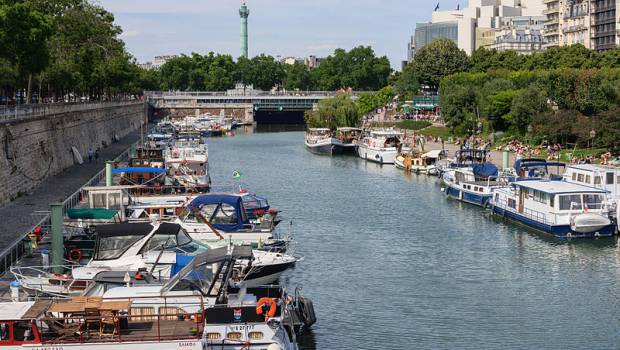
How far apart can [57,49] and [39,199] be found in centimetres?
4353

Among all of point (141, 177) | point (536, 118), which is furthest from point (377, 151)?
point (141, 177)

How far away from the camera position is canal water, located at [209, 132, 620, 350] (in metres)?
31.9

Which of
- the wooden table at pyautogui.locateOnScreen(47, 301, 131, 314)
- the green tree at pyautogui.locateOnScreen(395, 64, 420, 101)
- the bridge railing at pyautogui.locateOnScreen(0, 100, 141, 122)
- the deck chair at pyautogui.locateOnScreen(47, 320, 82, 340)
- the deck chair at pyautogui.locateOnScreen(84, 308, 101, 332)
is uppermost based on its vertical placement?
the green tree at pyautogui.locateOnScreen(395, 64, 420, 101)

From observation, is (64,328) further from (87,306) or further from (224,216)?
(224,216)

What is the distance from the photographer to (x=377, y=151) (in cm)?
9538

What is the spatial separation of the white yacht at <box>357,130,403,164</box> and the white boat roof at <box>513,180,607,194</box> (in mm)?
40615

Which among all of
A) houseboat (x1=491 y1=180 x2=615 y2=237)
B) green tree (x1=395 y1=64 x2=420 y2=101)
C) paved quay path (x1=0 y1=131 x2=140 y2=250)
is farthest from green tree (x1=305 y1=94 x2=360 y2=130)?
houseboat (x1=491 y1=180 x2=615 y2=237)

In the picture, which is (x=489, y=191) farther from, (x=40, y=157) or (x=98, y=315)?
(x=98, y=315)

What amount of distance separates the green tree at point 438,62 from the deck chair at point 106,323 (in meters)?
127

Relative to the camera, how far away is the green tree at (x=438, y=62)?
5817 inches

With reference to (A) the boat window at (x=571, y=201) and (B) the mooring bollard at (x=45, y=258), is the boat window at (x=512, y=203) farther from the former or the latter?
(B) the mooring bollard at (x=45, y=258)

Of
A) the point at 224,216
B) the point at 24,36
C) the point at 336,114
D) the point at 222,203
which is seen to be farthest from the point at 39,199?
the point at 336,114

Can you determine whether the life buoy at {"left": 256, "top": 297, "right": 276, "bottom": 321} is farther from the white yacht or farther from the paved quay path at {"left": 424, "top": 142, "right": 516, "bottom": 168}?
the white yacht

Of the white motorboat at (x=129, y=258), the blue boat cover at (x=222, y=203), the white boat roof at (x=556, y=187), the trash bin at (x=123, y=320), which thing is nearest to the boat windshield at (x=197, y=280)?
the trash bin at (x=123, y=320)
